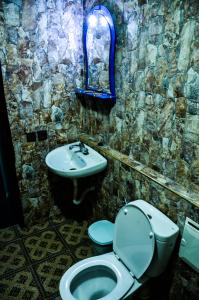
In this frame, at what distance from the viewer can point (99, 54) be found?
6.50 feet

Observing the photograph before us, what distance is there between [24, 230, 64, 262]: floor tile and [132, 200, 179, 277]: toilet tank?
1097mm

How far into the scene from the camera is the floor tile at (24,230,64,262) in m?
2.21

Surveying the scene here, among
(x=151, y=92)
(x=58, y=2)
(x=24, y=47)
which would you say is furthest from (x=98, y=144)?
(x=58, y=2)

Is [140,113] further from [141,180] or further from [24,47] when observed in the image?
[24,47]

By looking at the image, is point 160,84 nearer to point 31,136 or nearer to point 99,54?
point 99,54

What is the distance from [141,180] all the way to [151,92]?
0.63 metres

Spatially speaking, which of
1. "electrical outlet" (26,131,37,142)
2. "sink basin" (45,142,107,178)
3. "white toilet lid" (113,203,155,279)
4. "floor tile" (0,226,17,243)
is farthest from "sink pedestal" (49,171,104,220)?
"white toilet lid" (113,203,155,279)

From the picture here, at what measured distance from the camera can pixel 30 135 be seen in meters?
2.25

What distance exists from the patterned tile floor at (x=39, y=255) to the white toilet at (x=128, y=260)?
1.33 feet

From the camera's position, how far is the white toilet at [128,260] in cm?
142

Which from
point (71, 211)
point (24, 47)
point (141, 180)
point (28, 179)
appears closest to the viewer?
point (141, 180)

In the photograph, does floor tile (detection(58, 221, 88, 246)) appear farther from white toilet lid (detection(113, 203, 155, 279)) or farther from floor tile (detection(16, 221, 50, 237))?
white toilet lid (detection(113, 203, 155, 279))

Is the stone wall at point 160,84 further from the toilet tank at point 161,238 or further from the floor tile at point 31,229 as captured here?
the floor tile at point 31,229

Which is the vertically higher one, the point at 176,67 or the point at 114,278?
the point at 176,67
